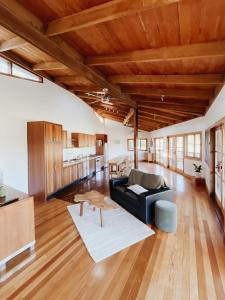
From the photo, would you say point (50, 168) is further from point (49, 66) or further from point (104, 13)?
point (104, 13)

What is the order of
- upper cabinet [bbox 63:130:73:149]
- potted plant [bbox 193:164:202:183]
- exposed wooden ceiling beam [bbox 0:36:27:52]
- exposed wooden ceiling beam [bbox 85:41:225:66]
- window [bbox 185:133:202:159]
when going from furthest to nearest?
window [bbox 185:133:202:159], upper cabinet [bbox 63:130:73:149], potted plant [bbox 193:164:202:183], exposed wooden ceiling beam [bbox 0:36:27:52], exposed wooden ceiling beam [bbox 85:41:225:66]

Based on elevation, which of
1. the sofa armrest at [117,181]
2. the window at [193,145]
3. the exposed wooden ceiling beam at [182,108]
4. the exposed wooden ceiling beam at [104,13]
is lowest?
the sofa armrest at [117,181]

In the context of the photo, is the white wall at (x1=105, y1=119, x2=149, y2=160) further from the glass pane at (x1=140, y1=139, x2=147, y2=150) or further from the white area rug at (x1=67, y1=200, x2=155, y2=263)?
the white area rug at (x1=67, y1=200, x2=155, y2=263)

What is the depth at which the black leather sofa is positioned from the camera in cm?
335

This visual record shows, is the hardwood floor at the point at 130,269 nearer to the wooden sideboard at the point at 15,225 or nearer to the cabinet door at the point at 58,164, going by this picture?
the wooden sideboard at the point at 15,225

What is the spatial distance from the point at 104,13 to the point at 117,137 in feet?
34.3

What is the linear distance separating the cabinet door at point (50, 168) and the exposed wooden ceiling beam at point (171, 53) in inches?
112

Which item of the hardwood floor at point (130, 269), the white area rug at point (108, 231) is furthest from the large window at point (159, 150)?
the hardwood floor at point (130, 269)

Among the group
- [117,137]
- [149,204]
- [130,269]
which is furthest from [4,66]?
[117,137]

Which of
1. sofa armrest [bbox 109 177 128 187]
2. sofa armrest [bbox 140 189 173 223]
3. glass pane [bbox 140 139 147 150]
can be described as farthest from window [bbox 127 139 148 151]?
sofa armrest [bbox 140 189 173 223]

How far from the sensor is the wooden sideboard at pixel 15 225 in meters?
2.26

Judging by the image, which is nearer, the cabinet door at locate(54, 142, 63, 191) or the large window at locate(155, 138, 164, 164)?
the cabinet door at locate(54, 142, 63, 191)

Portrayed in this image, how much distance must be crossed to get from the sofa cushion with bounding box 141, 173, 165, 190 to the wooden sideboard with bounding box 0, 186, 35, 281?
2518 millimetres

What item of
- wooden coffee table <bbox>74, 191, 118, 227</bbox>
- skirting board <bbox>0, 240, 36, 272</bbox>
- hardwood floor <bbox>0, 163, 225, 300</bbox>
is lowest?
hardwood floor <bbox>0, 163, 225, 300</bbox>
